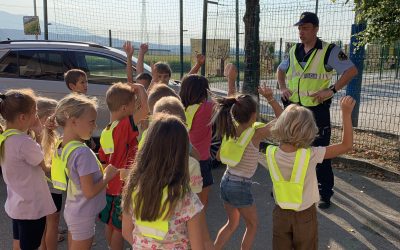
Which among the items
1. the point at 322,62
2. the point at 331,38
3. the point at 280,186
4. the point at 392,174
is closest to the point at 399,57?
the point at 331,38

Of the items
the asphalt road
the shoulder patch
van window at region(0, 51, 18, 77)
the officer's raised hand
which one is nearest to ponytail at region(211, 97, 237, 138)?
the asphalt road

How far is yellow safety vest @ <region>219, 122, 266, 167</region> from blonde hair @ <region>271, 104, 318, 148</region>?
0.58 metres

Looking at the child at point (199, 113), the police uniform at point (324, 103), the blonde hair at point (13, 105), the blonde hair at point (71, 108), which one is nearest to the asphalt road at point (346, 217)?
the police uniform at point (324, 103)

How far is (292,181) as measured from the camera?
2705 millimetres

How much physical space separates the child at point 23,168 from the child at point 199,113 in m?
1.24

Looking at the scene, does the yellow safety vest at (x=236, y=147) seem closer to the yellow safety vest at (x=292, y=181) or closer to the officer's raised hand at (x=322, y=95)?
the yellow safety vest at (x=292, y=181)

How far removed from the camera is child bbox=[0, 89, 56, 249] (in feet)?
9.52

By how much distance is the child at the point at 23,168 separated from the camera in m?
2.90

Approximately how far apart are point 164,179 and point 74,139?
Answer: 3.38 ft

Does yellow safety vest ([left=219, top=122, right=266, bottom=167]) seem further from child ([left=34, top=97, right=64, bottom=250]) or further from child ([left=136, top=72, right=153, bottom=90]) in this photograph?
child ([left=136, top=72, right=153, bottom=90])

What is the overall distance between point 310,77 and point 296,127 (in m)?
2.04

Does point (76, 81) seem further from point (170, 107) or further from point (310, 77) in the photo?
point (310, 77)

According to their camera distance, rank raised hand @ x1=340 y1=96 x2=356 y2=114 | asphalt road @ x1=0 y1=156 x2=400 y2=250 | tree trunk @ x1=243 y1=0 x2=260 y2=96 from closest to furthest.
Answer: raised hand @ x1=340 y1=96 x2=356 y2=114 → asphalt road @ x1=0 y1=156 x2=400 y2=250 → tree trunk @ x1=243 y1=0 x2=260 y2=96

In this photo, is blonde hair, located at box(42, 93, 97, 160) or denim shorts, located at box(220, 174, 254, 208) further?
denim shorts, located at box(220, 174, 254, 208)
